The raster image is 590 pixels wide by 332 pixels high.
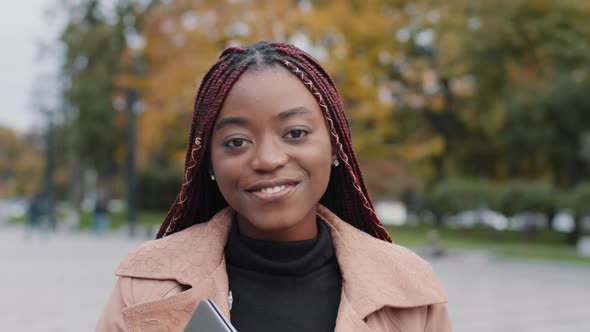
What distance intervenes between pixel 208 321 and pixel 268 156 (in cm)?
52

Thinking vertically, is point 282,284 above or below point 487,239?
above

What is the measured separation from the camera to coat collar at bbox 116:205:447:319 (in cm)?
193

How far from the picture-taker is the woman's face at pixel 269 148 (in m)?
1.95

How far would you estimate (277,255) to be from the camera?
2.04 meters

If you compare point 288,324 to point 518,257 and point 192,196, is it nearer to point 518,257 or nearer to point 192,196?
point 192,196

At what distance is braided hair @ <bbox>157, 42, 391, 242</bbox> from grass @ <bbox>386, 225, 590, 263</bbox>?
1602 centimetres

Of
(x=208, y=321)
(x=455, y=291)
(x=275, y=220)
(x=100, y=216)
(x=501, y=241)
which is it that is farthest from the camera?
(x=100, y=216)

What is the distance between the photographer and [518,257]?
57.3 feet

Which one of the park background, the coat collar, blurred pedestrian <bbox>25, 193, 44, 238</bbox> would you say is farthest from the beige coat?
blurred pedestrian <bbox>25, 193, 44, 238</bbox>

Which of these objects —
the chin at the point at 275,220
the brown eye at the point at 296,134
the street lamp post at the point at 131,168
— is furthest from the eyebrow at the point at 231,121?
the street lamp post at the point at 131,168

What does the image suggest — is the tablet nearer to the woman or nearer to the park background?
the woman

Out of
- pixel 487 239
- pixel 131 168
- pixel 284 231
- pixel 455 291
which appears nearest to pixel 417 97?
pixel 487 239

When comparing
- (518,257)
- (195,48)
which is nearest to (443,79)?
(195,48)

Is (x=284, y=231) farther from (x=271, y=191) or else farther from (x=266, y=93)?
(x=266, y=93)
